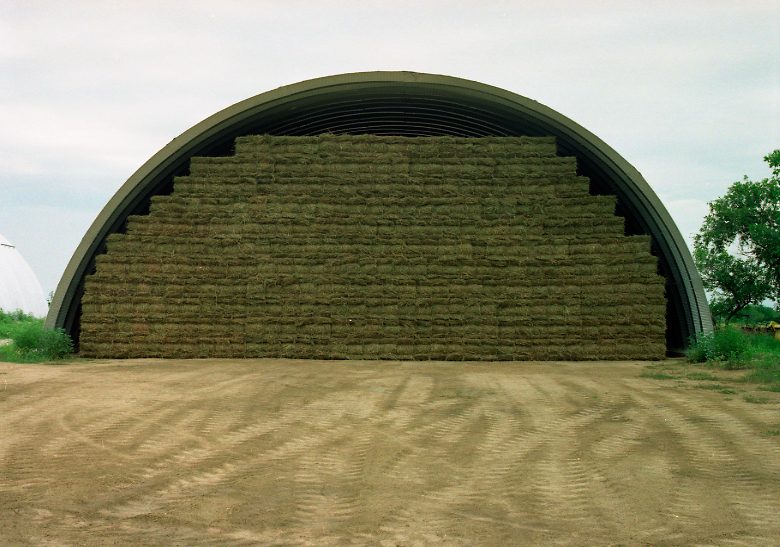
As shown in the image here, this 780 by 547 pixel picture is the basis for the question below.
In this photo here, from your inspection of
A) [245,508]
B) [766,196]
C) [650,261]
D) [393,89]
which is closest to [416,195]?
[393,89]

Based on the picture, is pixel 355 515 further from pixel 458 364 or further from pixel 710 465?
pixel 458 364

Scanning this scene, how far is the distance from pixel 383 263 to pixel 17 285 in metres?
27.6

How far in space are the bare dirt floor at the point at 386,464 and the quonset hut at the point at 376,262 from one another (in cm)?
466

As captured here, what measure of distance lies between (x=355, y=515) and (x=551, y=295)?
11823 millimetres

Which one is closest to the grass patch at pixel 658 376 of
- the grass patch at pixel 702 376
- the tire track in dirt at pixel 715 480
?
the grass patch at pixel 702 376

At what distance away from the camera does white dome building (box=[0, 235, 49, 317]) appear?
119 feet

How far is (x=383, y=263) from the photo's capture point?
55.6 feet

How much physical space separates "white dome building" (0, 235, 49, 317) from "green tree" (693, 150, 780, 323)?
100.0 feet

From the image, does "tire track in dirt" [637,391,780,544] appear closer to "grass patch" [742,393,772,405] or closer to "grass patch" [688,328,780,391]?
"grass patch" [742,393,772,405]

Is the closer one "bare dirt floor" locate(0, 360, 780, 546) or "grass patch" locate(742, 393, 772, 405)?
"bare dirt floor" locate(0, 360, 780, 546)

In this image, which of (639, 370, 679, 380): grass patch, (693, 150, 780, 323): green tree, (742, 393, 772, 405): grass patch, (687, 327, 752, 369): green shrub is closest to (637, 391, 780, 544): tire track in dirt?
(742, 393, 772, 405): grass patch

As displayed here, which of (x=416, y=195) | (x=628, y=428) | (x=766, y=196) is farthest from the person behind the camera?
(x=766, y=196)

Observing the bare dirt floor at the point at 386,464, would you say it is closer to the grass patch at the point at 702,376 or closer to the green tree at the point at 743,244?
the grass patch at the point at 702,376

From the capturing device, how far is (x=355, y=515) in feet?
18.4
